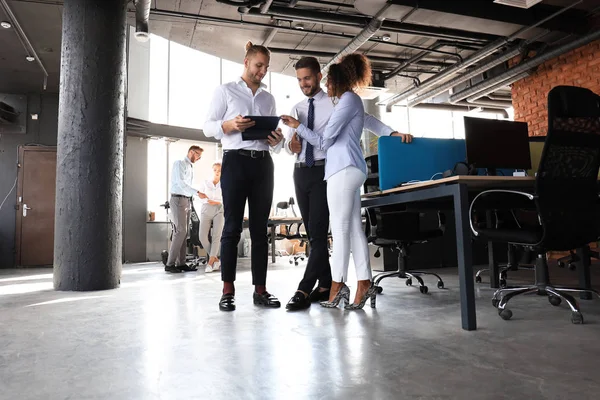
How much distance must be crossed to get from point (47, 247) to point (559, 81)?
991 cm

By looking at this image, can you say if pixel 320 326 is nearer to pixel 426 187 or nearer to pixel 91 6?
pixel 426 187

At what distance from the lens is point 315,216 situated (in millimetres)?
2969

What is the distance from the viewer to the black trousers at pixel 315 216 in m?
2.96

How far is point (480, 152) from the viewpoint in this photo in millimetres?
3207

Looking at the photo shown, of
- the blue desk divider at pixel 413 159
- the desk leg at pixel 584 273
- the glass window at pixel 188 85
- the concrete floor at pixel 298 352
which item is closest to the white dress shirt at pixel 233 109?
the blue desk divider at pixel 413 159

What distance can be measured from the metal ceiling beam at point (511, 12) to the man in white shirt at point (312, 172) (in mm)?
4147

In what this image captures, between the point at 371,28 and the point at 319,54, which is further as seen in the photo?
the point at 319,54

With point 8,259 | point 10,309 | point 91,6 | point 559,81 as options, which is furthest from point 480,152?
point 8,259

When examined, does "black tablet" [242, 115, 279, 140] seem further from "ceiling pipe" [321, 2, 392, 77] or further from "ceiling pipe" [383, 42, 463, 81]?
"ceiling pipe" [383, 42, 463, 81]

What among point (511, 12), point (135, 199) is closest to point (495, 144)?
point (511, 12)

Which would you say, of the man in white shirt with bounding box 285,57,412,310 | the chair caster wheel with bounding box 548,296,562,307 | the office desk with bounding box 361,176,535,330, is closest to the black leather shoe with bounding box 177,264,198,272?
the man in white shirt with bounding box 285,57,412,310

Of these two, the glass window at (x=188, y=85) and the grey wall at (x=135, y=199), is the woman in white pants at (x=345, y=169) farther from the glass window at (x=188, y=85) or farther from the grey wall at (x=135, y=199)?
the glass window at (x=188, y=85)

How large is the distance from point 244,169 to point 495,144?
1.90 meters

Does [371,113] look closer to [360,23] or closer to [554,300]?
[360,23]
